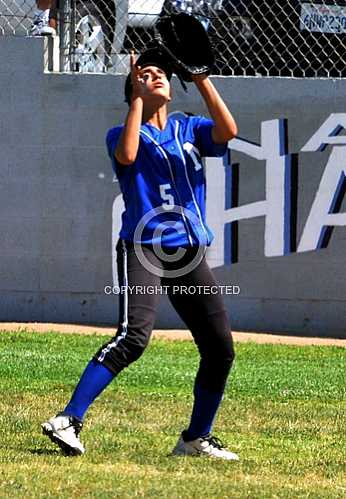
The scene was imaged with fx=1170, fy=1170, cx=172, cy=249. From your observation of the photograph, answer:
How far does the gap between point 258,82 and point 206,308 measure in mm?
5603

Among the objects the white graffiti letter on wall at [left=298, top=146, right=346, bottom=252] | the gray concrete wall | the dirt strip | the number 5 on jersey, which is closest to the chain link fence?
the gray concrete wall

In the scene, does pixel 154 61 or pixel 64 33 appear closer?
pixel 154 61

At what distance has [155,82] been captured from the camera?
5.48m

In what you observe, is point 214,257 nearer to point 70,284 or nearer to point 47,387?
point 70,284

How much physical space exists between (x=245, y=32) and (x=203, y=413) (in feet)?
20.8

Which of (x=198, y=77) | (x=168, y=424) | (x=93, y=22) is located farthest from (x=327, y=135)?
(x=198, y=77)

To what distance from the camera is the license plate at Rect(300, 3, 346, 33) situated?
11.0m

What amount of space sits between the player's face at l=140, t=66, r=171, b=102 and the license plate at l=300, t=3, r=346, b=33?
584 centimetres

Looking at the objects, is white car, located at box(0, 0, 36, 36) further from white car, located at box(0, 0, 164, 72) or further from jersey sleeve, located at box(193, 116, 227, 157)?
jersey sleeve, located at box(193, 116, 227, 157)

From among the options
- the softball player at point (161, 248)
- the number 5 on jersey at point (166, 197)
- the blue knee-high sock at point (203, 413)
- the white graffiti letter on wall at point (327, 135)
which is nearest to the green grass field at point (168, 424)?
the blue knee-high sock at point (203, 413)

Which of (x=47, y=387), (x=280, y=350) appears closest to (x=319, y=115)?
(x=280, y=350)

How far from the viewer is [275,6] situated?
36.6ft

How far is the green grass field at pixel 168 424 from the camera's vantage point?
4781 millimetres

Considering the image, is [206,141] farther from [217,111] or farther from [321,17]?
[321,17]
